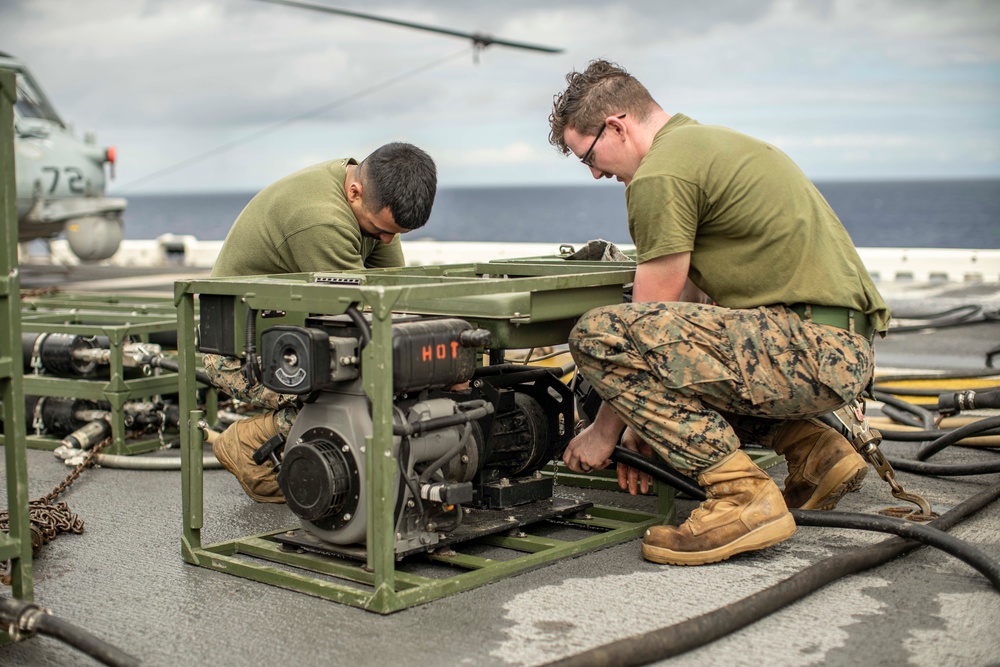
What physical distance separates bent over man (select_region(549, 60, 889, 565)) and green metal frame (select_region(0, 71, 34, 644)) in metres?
1.68

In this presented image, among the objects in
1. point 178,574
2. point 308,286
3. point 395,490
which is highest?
point 308,286

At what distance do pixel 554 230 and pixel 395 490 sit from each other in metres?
83.3

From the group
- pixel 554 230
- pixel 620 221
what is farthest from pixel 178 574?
pixel 620 221

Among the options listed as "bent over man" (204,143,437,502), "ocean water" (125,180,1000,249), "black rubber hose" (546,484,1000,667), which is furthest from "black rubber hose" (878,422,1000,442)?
"ocean water" (125,180,1000,249)

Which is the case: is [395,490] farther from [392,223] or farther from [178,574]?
[392,223]

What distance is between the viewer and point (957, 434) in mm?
4508

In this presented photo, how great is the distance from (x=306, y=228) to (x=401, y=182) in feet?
1.40

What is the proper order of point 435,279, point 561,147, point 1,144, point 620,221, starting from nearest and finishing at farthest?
point 1,144 < point 435,279 < point 561,147 < point 620,221

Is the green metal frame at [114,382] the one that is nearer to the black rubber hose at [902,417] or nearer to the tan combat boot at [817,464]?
the tan combat boot at [817,464]

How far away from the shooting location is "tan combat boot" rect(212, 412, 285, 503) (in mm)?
4168

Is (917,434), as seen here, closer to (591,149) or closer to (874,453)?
(874,453)

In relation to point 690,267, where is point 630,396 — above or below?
below

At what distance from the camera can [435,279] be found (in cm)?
373

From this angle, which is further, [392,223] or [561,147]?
[392,223]
